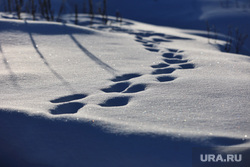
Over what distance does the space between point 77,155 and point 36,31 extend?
1.89m

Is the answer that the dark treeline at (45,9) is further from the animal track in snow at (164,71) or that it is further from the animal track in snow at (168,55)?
the animal track in snow at (164,71)

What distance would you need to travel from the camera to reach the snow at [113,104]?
3.17ft

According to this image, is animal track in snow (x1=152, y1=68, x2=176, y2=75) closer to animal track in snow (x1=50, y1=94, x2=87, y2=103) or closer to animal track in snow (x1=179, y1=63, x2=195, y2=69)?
animal track in snow (x1=179, y1=63, x2=195, y2=69)

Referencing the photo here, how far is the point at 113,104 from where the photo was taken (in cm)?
131

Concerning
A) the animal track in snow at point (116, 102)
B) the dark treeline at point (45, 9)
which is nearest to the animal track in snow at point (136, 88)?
the animal track in snow at point (116, 102)

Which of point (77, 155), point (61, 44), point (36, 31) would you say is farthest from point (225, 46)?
point (77, 155)

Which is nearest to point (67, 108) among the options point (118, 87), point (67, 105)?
point (67, 105)

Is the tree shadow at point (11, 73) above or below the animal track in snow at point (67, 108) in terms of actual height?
above

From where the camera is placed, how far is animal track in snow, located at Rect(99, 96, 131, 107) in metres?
1.30

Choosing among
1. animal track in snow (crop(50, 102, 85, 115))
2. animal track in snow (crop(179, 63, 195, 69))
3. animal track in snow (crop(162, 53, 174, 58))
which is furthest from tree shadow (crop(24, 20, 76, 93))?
animal track in snow (crop(162, 53, 174, 58))

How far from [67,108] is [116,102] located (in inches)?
10.1

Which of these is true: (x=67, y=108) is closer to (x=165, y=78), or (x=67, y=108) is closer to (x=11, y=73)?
(x=11, y=73)

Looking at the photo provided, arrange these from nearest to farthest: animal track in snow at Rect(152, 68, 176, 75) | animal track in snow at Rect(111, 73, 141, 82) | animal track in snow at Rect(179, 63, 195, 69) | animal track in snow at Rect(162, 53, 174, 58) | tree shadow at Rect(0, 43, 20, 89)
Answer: tree shadow at Rect(0, 43, 20, 89)
animal track in snow at Rect(111, 73, 141, 82)
animal track in snow at Rect(152, 68, 176, 75)
animal track in snow at Rect(179, 63, 195, 69)
animal track in snow at Rect(162, 53, 174, 58)

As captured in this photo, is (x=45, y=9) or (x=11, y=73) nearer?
(x=11, y=73)
